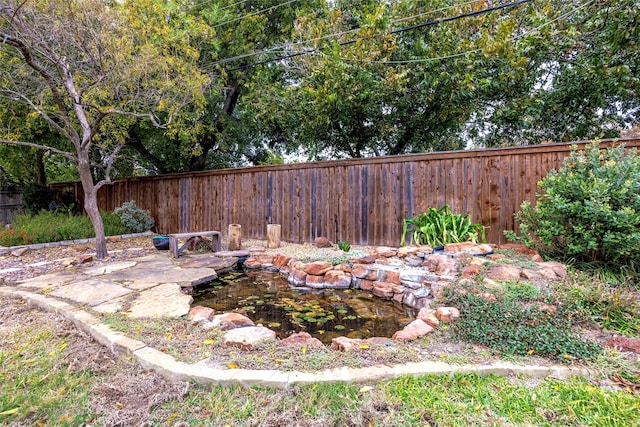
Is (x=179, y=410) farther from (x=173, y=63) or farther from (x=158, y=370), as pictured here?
(x=173, y=63)

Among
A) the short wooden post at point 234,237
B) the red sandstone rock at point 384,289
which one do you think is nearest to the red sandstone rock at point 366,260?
the red sandstone rock at point 384,289

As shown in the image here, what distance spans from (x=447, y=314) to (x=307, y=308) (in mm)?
1290

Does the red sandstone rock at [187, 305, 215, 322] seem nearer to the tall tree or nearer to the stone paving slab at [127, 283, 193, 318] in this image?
the stone paving slab at [127, 283, 193, 318]

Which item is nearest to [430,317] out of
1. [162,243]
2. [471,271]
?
[471,271]

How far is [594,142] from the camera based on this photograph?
3.42 m

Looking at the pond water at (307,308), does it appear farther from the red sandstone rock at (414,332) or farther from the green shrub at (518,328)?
the green shrub at (518,328)

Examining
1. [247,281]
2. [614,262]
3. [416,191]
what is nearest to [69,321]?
[247,281]

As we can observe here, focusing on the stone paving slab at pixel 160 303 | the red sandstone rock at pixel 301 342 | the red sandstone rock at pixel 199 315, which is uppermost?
the stone paving slab at pixel 160 303

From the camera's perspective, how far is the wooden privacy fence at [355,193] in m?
4.42

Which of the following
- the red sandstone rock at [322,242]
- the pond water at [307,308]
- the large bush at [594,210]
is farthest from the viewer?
the red sandstone rock at [322,242]

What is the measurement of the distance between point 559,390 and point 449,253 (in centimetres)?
223

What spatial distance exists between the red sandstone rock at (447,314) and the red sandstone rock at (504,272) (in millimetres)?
720

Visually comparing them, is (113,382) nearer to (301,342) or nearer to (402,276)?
(301,342)

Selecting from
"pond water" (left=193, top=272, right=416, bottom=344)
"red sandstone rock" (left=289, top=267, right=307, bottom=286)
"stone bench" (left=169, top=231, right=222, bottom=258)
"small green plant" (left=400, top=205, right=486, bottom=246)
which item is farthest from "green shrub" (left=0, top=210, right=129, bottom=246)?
"small green plant" (left=400, top=205, right=486, bottom=246)
